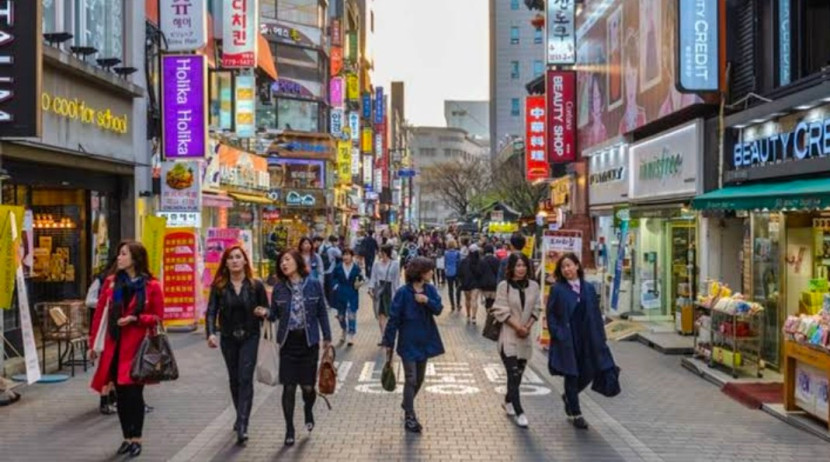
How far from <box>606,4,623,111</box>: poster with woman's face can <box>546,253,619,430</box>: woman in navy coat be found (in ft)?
37.6

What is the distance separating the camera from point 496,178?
55.0 meters

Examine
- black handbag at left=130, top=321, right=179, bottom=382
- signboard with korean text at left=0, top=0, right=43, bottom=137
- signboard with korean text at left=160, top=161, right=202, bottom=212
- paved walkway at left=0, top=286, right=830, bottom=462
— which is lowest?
paved walkway at left=0, top=286, right=830, bottom=462

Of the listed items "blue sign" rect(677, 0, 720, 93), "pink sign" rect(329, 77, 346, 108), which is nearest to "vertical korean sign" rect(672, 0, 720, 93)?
"blue sign" rect(677, 0, 720, 93)

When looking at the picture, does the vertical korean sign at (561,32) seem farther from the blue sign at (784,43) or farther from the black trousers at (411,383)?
the black trousers at (411,383)

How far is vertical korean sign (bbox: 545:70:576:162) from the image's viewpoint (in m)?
25.8

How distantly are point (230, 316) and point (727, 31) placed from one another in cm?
967

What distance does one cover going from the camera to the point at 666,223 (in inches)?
679

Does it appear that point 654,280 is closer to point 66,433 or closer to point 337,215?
point 66,433

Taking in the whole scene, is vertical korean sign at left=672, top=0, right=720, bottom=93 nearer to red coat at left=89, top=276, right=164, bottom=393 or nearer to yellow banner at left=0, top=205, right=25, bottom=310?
red coat at left=89, top=276, right=164, bottom=393

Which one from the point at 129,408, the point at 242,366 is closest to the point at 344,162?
the point at 242,366

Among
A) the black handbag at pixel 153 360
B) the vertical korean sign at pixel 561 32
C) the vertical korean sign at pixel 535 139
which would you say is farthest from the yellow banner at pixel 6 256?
the vertical korean sign at pixel 535 139

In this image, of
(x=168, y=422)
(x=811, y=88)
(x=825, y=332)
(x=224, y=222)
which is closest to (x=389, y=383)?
(x=168, y=422)

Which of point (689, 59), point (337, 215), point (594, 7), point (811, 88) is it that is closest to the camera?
point (811, 88)

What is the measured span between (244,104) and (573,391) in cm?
1807
